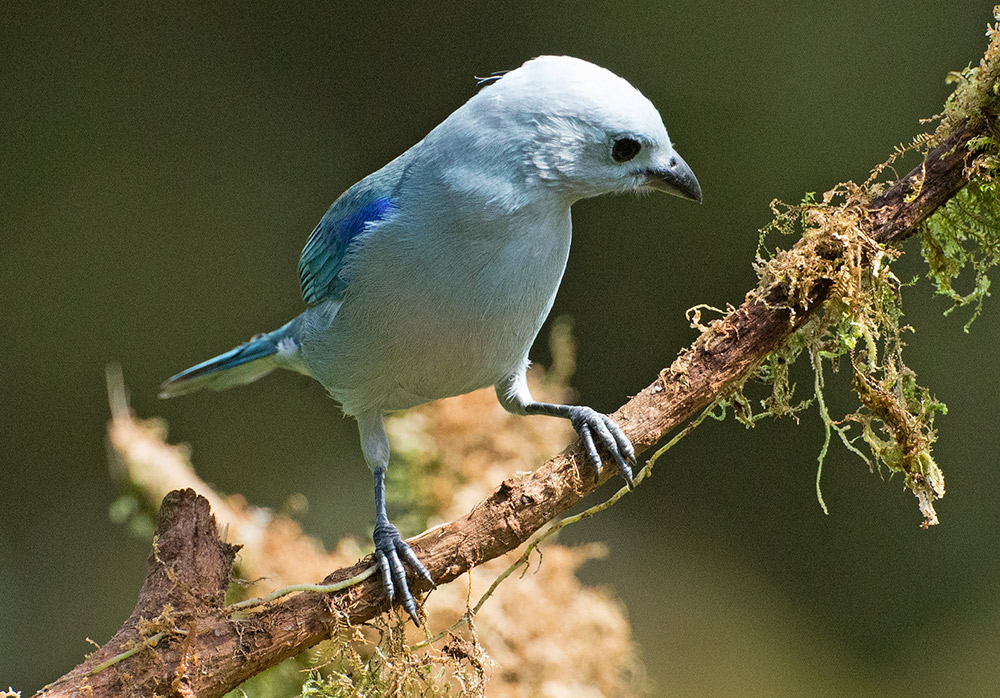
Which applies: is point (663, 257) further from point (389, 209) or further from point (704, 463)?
point (389, 209)

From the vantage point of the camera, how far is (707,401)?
1.30m

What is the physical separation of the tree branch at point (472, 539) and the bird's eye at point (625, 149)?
0.85 ft

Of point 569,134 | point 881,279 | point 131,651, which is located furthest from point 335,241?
point 881,279

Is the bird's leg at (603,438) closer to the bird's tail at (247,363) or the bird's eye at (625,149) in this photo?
the bird's eye at (625,149)

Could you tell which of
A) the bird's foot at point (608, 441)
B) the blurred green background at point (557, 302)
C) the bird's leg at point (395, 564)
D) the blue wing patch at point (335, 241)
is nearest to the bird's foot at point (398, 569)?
the bird's leg at point (395, 564)

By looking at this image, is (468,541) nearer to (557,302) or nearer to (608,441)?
(608,441)

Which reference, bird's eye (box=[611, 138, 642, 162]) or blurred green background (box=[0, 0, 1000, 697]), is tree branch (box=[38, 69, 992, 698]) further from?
blurred green background (box=[0, 0, 1000, 697])

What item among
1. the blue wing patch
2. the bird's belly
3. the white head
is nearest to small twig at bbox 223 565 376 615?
the bird's belly

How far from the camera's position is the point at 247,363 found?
5.84 ft

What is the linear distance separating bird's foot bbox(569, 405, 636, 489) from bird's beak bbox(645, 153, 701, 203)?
1.15 ft

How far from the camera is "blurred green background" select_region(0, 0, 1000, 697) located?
2.38 meters

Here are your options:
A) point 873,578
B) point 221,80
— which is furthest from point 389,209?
point 873,578

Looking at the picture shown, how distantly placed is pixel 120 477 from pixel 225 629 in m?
0.74

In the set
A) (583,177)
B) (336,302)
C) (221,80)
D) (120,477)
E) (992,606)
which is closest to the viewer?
(583,177)
